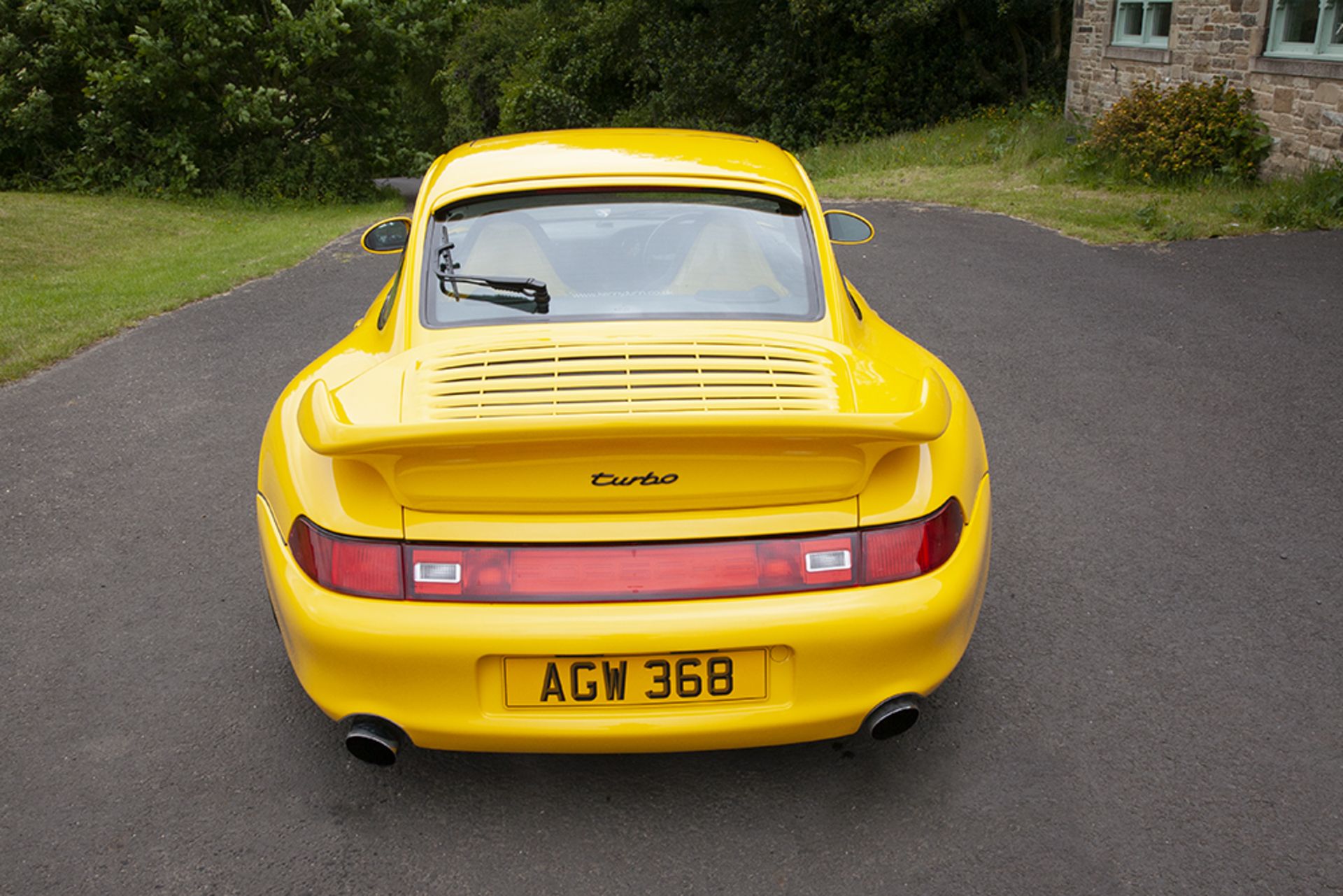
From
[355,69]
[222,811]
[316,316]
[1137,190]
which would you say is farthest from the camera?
[355,69]

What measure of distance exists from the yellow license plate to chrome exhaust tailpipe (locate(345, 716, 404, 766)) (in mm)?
316

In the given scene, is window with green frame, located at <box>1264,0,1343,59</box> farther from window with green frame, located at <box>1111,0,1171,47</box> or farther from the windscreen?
the windscreen

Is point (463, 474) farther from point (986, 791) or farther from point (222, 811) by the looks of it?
point (986, 791)

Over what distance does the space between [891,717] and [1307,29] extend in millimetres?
13098

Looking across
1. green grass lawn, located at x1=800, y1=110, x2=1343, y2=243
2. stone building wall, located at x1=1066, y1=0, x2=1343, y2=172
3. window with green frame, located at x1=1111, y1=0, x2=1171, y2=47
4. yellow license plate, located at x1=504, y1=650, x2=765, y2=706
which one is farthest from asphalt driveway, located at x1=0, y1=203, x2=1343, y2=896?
window with green frame, located at x1=1111, y1=0, x2=1171, y2=47

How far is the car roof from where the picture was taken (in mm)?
3641

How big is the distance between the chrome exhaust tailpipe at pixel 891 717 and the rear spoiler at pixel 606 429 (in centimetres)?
65

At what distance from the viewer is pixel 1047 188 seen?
14461 millimetres

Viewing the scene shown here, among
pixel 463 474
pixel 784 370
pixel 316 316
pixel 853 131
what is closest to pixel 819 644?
pixel 784 370

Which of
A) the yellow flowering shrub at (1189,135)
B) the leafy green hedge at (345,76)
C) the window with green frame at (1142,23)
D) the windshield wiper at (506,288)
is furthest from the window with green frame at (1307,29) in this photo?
the windshield wiper at (506,288)

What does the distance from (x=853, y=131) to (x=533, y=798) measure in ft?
86.5

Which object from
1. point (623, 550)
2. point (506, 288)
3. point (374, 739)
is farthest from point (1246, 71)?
point (374, 739)

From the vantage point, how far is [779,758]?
310 cm

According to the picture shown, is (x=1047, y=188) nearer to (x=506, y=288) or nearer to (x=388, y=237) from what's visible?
(x=388, y=237)
